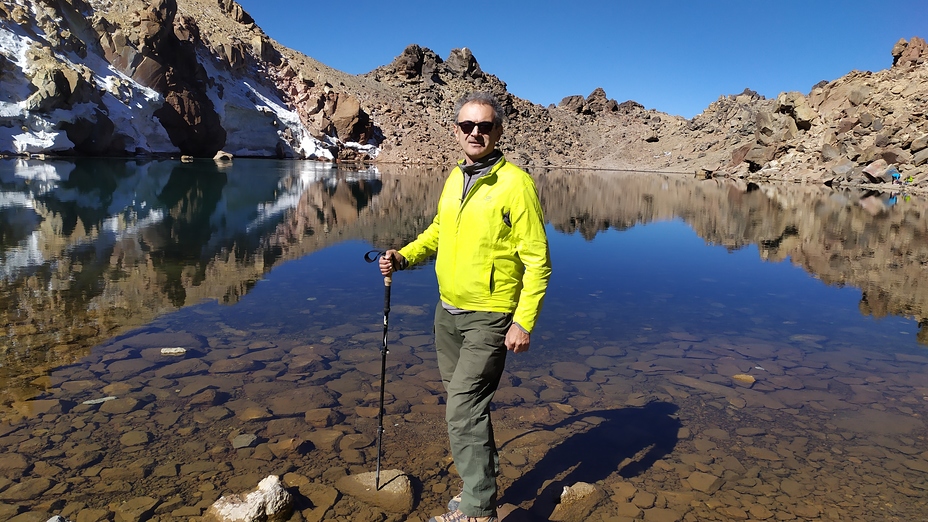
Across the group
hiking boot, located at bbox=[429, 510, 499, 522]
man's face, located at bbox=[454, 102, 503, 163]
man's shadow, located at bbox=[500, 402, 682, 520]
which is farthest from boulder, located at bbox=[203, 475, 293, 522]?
man's face, located at bbox=[454, 102, 503, 163]

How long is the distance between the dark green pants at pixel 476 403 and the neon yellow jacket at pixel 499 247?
11cm

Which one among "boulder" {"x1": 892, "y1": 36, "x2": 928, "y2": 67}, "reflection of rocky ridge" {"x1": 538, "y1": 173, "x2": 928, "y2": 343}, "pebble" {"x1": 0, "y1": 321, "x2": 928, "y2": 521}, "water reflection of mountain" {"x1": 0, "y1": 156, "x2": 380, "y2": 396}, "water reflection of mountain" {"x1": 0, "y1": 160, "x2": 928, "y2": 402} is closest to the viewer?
"pebble" {"x1": 0, "y1": 321, "x2": 928, "y2": 521}

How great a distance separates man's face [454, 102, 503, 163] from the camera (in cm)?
335

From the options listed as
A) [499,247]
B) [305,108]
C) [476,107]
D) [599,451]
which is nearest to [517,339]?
[499,247]

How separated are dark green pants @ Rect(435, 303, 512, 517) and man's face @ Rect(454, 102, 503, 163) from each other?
2.94ft

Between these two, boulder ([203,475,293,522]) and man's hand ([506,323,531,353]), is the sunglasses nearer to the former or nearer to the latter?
man's hand ([506,323,531,353])

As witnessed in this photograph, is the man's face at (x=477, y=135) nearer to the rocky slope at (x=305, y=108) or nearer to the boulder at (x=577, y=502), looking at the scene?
the boulder at (x=577, y=502)

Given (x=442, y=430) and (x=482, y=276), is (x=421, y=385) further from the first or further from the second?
(x=482, y=276)

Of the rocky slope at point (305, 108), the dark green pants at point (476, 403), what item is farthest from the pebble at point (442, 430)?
the rocky slope at point (305, 108)

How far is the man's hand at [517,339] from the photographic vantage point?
3217mm

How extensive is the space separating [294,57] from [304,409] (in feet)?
324

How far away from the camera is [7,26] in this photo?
146 feet

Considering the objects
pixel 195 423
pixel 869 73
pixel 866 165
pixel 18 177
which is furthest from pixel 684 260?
pixel 869 73

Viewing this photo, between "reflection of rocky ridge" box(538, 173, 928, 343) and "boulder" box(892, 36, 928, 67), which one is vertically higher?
"boulder" box(892, 36, 928, 67)
